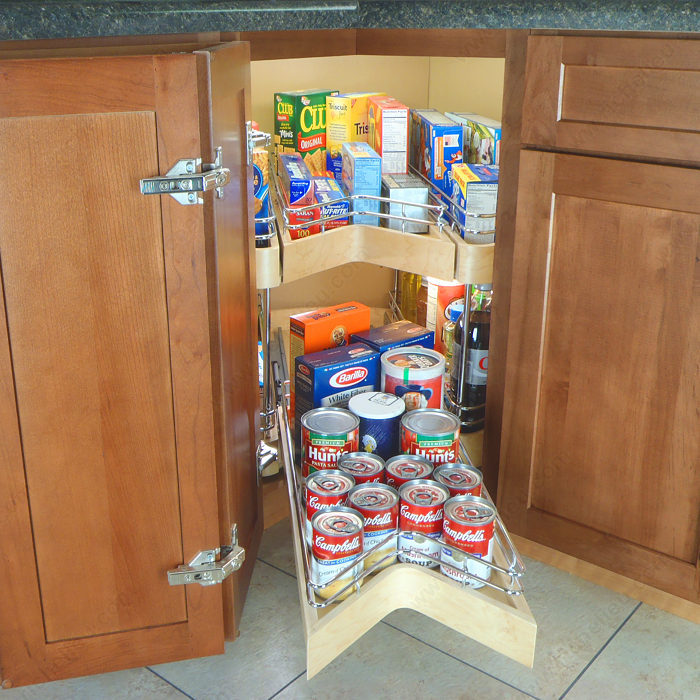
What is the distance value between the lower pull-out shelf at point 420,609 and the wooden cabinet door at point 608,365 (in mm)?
324

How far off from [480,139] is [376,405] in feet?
2.26

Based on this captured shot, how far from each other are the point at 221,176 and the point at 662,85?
0.69 metres

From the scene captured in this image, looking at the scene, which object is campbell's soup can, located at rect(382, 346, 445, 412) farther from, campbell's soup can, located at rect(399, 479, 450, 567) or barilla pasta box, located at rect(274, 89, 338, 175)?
barilla pasta box, located at rect(274, 89, 338, 175)

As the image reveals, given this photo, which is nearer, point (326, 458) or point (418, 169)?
point (326, 458)

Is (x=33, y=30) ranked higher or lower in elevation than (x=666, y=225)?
higher

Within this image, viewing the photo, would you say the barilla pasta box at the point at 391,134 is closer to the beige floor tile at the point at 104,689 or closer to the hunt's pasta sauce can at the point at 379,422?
the hunt's pasta sauce can at the point at 379,422

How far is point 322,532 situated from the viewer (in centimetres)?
129

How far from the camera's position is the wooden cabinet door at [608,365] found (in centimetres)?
137

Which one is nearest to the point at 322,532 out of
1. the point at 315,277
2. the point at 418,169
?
the point at 418,169

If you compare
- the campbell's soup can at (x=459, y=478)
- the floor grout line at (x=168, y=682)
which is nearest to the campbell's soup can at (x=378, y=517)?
the campbell's soup can at (x=459, y=478)

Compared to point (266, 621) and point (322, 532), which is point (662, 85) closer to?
point (322, 532)

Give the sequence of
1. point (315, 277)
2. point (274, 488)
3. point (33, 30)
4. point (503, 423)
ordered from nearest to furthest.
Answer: point (33, 30), point (503, 423), point (274, 488), point (315, 277)

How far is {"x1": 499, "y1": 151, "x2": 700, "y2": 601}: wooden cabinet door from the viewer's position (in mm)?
1368

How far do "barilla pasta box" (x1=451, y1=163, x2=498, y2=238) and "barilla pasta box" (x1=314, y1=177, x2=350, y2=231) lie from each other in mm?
234
